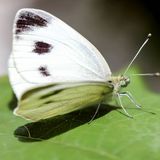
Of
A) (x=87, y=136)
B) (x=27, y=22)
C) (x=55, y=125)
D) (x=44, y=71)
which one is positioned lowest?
(x=55, y=125)

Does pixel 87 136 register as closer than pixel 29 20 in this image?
Yes

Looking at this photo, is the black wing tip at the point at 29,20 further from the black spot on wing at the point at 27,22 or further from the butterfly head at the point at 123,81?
the butterfly head at the point at 123,81

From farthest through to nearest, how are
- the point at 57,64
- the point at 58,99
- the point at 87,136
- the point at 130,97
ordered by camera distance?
the point at 130,97, the point at 57,64, the point at 58,99, the point at 87,136

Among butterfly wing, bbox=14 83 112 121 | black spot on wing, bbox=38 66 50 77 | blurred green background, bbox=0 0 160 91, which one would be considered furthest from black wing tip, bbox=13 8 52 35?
blurred green background, bbox=0 0 160 91

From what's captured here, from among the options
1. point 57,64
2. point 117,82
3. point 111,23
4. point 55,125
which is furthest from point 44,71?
point 111,23

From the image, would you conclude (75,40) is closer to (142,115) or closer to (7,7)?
(142,115)

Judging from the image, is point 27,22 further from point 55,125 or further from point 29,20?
point 55,125

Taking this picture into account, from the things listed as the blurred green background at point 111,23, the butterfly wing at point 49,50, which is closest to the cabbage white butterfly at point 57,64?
the butterfly wing at point 49,50
